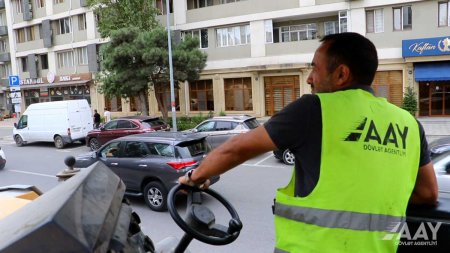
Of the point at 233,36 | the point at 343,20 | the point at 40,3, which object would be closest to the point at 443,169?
the point at 343,20

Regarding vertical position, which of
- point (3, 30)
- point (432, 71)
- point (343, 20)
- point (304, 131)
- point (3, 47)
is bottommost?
point (304, 131)

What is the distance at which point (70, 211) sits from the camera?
159 cm

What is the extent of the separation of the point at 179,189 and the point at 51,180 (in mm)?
11351

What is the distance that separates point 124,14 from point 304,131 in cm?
2502

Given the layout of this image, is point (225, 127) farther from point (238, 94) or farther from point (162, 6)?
point (162, 6)

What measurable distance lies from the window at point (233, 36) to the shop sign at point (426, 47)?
9365 millimetres

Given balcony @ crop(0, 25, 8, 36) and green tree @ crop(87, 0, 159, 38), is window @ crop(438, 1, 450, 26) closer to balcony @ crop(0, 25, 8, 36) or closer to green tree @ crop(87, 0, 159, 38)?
green tree @ crop(87, 0, 159, 38)

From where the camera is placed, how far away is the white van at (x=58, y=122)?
62.8ft

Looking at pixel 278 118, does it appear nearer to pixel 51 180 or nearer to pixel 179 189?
pixel 179 189

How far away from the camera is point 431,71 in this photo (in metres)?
20.8

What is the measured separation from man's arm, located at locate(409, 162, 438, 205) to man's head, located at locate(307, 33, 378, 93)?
57 centimetres

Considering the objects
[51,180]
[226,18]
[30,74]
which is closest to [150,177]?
[51,180]

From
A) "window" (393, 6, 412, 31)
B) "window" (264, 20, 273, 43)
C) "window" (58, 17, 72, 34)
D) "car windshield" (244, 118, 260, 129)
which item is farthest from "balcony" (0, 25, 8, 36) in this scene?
"window" (393, 6, 412, 31)

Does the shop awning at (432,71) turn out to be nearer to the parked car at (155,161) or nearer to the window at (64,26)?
the parked car at (155,161)
